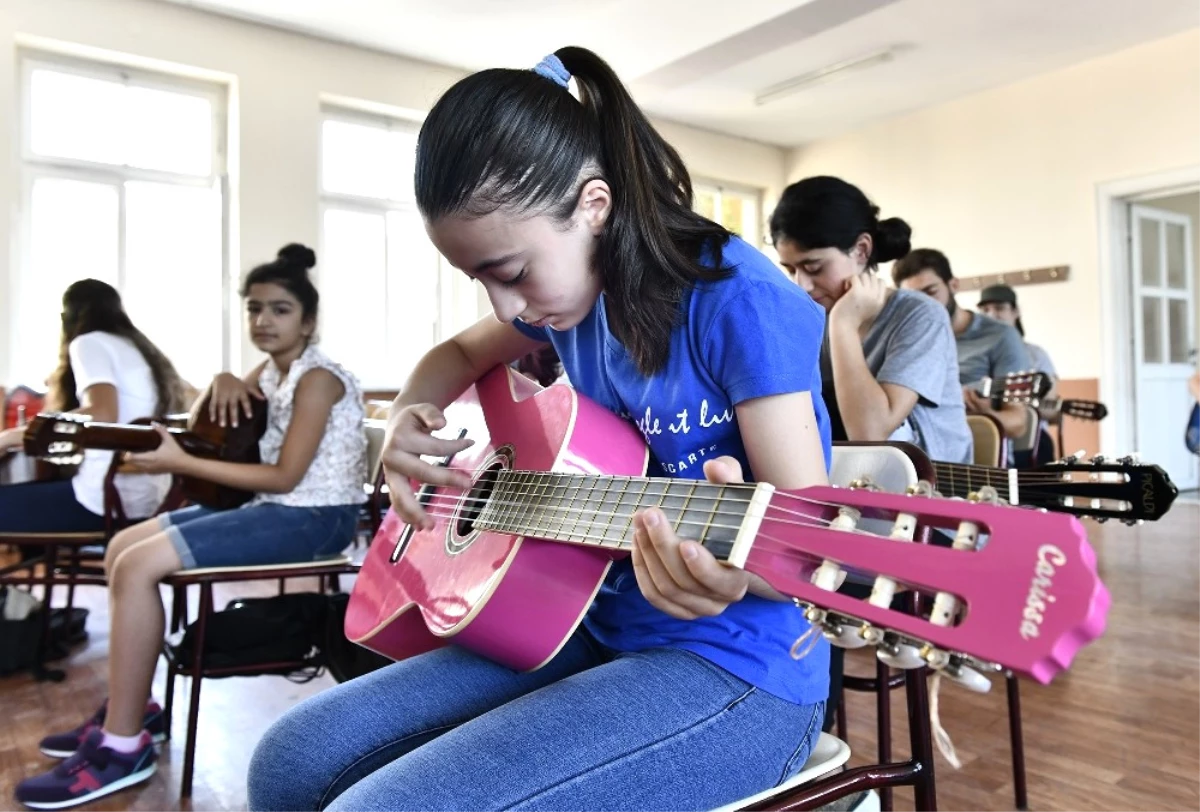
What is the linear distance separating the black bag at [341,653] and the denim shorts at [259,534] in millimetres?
147

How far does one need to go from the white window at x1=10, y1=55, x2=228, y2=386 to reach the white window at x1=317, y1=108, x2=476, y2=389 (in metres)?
0.78

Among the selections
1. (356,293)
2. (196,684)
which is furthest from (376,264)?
(196,684)

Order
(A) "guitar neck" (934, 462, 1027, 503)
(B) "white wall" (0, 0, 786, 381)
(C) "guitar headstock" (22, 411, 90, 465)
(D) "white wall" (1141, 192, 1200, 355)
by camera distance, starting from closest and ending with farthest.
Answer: (A) "guitar neck" (934, 462, 1027, 503), (C) "guitar headstock" (22, 411, 90, 465), (B) "white wall" (0, 0, 786, 381), (D) "white wall" (1141, 192, 1200, 355)

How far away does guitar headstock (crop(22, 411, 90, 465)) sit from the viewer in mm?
2105

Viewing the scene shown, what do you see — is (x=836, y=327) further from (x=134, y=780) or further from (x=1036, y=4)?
(x=1036, y=4)

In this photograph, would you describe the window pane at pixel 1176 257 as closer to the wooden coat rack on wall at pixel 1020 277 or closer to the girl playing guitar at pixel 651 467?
the wooden coat rack on wall at pixel 1020 277

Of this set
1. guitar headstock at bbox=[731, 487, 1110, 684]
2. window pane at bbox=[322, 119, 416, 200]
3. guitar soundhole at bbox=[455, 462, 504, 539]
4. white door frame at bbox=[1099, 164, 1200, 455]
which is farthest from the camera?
white door frame at bbox=[1099, 164, 1200, 455]

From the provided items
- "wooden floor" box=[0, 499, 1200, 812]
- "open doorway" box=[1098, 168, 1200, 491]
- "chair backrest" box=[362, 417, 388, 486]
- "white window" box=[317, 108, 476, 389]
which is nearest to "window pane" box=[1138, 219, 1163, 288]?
"open doorway" box=[1098, 168, 1200, 491]

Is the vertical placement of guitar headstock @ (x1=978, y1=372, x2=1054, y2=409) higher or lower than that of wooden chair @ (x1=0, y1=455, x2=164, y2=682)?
higher

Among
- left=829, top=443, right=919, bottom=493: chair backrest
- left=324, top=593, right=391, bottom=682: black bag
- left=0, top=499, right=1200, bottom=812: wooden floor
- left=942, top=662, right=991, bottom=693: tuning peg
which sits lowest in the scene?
left=0, top=499, right=1200, bottom=812: wooden floor

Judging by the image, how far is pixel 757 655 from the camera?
2.74ft

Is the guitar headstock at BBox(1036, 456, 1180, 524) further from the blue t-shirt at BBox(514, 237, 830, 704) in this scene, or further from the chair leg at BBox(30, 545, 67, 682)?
the chair leg at BBox(30, 545, 67, 682)

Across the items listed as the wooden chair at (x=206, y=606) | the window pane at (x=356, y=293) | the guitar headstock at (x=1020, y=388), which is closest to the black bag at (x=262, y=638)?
the wooden chair at (x=206, y=606)

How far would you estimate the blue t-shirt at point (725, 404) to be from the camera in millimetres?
839
